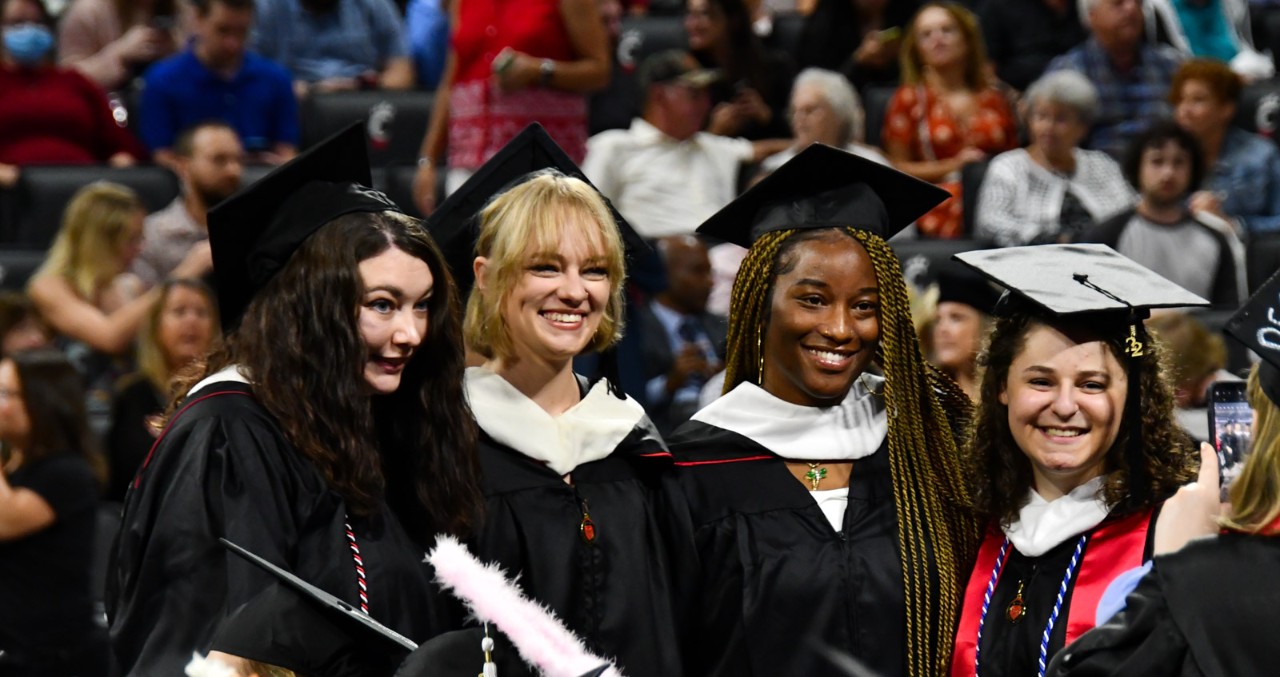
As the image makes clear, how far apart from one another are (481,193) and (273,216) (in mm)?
619

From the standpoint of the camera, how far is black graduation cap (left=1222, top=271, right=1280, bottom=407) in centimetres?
295

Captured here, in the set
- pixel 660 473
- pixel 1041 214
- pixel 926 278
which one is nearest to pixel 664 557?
pixel 660 473

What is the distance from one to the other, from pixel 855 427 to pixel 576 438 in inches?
24.2

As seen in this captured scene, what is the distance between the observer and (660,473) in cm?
384

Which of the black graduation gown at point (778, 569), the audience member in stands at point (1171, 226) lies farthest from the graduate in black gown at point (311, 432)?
the audience member in stands at point (1171, 226)

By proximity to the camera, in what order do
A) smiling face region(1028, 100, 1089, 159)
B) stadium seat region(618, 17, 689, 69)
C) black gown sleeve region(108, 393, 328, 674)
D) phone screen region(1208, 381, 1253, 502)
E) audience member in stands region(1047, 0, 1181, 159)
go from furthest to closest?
1. stadium seat region(618, 17, 689, 69)
2. audience member in stands region(1047, 0, 1181, 159)
3. smiling face region(1028, 100, 1089, 159)
4. phone screen region(1208, 381, 1253, 502)
5. black gown sleeve region(108, 393, 328, 674)

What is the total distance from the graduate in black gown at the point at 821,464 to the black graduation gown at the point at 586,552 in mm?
143

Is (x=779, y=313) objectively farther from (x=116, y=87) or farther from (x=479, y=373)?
(x=116, y=87)

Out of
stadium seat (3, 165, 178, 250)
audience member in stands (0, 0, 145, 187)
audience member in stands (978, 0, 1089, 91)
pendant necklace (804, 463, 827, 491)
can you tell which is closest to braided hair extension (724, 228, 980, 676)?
pendant necklace (804, 463, 827, 491)

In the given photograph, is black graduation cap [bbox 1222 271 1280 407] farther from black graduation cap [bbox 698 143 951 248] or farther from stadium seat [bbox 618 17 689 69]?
stadium seat [bbox 618 17 689 69]

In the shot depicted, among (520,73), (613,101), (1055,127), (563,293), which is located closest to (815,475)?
(563,293)

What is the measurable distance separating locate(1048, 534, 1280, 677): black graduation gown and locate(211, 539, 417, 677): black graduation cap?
45.3 inches

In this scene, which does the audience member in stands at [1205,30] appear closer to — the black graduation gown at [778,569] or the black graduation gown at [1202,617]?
the black graduation gown at [778,569]

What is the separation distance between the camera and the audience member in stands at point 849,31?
931 centimetres
